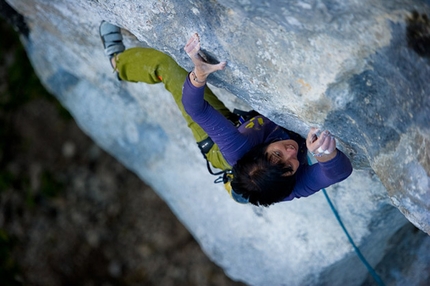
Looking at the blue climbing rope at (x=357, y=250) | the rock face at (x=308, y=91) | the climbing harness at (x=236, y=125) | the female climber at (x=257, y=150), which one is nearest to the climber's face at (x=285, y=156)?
the female climber at (x=257, y=150)

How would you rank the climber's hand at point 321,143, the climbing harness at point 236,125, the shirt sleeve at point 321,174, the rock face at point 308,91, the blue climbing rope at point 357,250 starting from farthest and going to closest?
1. the blue climbing rope at point 357,250
2. the climbing harness at point 236,125
3. the shirt sleeve at point 321,174
4. the climber's hand at point 321,143
5. the rock face at point 308,91

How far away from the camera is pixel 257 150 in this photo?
226 cm

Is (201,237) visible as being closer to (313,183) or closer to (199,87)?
(313,183)

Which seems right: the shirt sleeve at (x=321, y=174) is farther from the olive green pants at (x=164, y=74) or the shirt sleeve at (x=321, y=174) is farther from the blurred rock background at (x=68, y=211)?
the blurred rock background at (x=68, y=211)

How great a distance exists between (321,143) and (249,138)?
45 cm

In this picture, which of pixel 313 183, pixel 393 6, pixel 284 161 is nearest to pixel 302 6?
pixel 393 6

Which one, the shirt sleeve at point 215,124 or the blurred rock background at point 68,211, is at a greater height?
the shirt sleeve at point 215,124

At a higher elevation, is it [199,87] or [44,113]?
[199,87]

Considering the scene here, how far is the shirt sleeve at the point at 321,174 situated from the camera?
6.89 ft

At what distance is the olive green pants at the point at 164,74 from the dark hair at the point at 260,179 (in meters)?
0.25

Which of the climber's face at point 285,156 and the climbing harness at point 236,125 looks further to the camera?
the climbing harness at point 236,125

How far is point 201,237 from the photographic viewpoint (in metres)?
4.04

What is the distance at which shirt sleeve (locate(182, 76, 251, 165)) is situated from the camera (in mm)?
2122

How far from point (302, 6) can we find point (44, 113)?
4.28 metres
